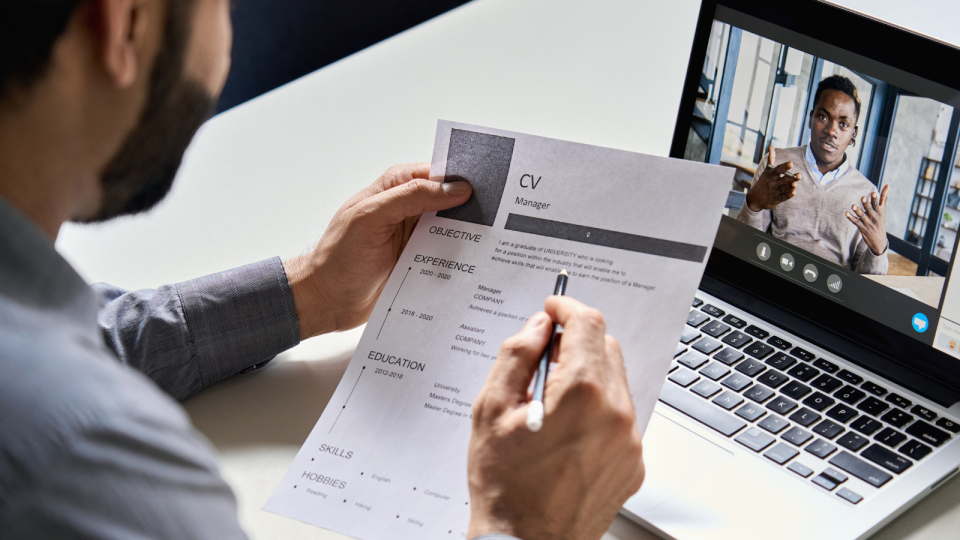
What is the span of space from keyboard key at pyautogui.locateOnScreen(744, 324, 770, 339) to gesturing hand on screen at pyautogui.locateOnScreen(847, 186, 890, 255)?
0.13 meters

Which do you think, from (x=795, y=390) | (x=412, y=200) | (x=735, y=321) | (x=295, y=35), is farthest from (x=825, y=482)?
(x=295, y=35)

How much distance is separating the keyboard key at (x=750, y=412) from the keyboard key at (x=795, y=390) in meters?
0.04

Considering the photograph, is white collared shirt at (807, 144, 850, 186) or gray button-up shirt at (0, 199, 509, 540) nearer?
Answer: gray button-up shirt at (0, 199, 509, 540)

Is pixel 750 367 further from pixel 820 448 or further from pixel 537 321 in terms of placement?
pixel 537 321

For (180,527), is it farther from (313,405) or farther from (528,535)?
(313,405)

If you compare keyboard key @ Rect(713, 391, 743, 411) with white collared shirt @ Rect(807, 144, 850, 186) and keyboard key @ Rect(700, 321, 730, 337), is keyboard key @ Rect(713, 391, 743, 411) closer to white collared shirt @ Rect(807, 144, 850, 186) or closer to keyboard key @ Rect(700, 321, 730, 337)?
keyboard key @ Rect(700, 321, 730, 337)

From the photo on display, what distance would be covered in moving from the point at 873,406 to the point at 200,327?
65 centimetres

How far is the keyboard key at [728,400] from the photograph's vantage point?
715mm

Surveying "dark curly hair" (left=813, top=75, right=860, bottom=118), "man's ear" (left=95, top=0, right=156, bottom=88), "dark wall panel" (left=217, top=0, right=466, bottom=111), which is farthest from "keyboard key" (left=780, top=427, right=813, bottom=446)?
"dark wall panel" (left=217, top=0, right=466, bottom=111)

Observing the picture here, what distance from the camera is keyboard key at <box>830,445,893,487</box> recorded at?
63cm

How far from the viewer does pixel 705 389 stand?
0.74 metres

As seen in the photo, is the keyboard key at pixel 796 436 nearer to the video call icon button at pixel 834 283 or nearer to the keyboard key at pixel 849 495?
the keyboard key at pixel 849 495

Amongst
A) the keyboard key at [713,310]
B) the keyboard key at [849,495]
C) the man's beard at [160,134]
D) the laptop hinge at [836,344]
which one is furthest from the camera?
the keyboard key at [713,310]

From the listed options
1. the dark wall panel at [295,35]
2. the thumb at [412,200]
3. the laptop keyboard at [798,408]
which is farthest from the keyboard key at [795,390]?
the dark wall panel at [295,35]
